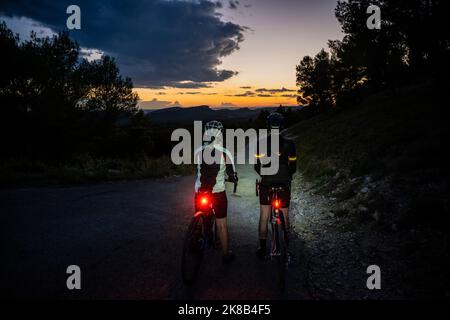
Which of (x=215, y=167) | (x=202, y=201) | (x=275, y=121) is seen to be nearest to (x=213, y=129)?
(x=215, y=167)

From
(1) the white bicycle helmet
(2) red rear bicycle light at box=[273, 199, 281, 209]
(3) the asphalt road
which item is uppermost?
(1) the white bicycle helmet

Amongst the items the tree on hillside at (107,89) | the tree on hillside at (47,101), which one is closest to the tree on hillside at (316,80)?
the tree on hillside at (107,89)

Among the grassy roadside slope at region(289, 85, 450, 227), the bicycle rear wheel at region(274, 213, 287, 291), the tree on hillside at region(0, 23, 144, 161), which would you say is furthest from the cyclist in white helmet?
the tree on hillside at region(0, 23, 144, 161)

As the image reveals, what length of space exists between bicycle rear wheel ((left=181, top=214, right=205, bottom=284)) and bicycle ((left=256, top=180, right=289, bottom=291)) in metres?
1.19

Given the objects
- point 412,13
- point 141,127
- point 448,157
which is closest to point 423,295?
point 448,157

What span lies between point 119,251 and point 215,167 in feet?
8.78

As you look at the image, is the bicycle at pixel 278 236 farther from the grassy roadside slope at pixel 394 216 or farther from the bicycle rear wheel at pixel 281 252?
the grassy roadside slope at pixel 394 216

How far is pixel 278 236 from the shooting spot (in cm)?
398

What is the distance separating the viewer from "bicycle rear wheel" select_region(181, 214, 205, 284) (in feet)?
12.9

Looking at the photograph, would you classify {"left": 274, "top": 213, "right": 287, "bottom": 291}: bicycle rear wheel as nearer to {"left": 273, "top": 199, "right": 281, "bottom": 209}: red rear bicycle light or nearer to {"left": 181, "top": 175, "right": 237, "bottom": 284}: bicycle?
{"left": 273, "top": 199, "right": 281, "bottom": 209}: red rear bicycle light

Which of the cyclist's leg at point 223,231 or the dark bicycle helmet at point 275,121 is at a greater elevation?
the dark bicycle helmet at point 275,121

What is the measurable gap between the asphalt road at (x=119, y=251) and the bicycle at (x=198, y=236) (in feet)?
0.73

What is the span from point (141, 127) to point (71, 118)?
11344 millimetres

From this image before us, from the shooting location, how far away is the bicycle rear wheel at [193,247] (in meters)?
3.92
